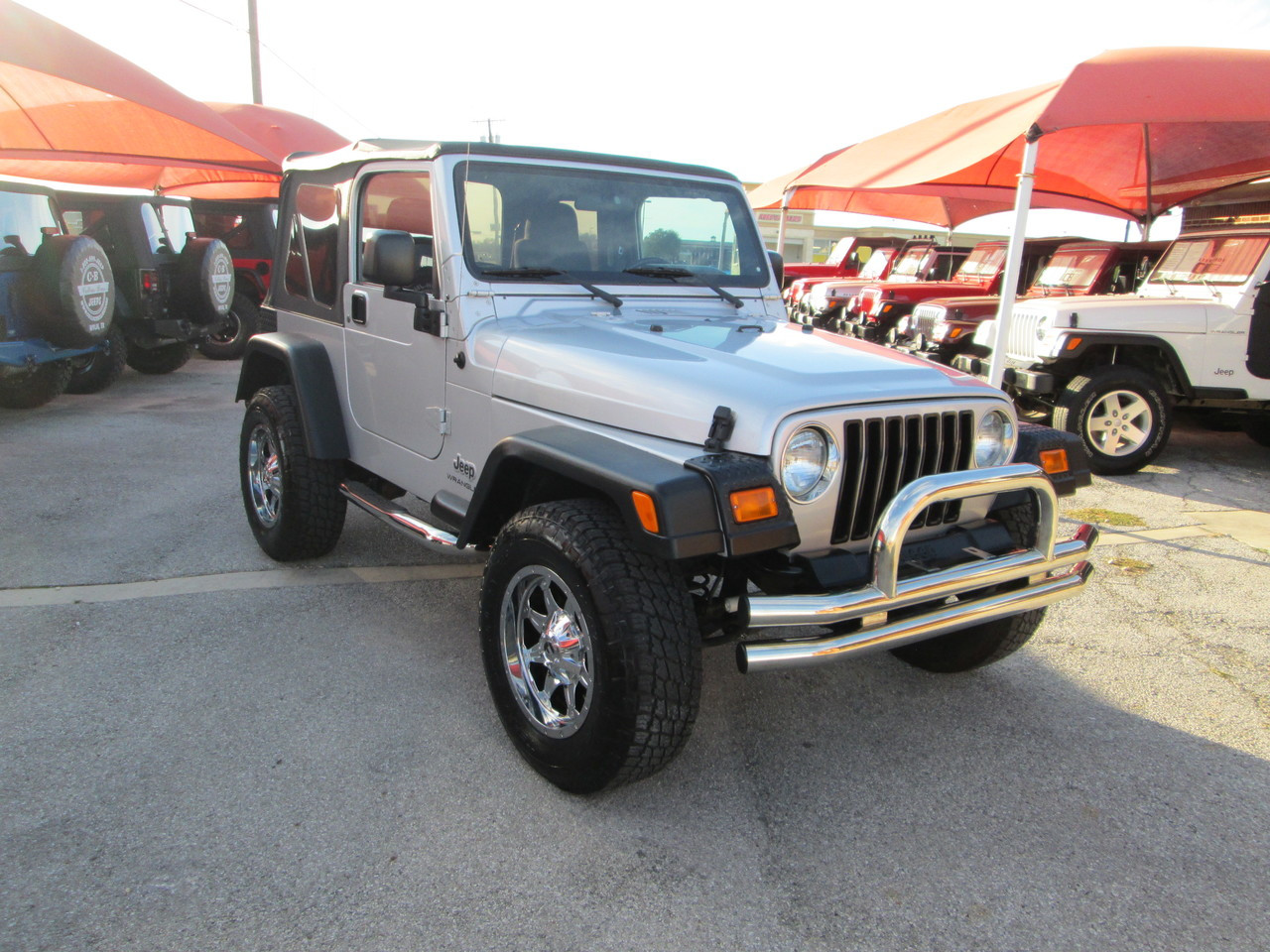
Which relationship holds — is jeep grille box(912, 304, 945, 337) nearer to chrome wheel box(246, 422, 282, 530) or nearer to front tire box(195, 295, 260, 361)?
chrome wheel box(246, 422, 282, 530)

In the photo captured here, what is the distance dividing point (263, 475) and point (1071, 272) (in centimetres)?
820

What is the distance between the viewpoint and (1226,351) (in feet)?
21.5

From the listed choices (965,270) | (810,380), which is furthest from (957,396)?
(965,270)

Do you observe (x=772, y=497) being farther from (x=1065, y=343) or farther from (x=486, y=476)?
(x=1065, y=343)

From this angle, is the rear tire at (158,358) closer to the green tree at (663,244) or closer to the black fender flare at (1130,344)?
the green tree at (663,244)

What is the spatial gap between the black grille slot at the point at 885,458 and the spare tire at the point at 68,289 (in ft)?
24.5

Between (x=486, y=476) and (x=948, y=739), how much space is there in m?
1.84

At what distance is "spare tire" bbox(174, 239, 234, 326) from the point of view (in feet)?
30.5

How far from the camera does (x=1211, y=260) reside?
6.99 meters

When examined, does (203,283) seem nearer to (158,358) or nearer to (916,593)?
(158,358)

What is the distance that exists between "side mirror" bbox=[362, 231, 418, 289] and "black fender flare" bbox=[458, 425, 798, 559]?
89 centimetres

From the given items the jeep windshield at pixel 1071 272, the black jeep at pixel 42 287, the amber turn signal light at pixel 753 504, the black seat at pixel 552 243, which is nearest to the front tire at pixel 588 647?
the amber turn signal light at pixel 753 504

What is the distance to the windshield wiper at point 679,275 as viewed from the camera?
3.56 meters

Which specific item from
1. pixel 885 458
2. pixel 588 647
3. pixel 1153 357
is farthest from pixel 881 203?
pixel 588 647
